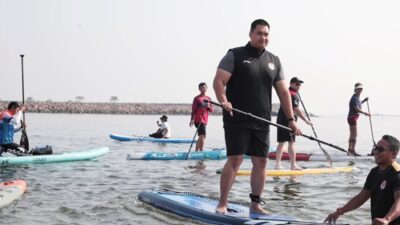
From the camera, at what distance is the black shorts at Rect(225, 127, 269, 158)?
666 centimetres

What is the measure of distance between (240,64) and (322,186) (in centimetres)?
465

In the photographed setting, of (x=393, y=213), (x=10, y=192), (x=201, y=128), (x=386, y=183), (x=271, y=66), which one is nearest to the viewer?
(x=393, y=213)

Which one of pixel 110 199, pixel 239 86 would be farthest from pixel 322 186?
pixel 239 86

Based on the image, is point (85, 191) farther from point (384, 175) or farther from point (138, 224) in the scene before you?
point (384, 175)

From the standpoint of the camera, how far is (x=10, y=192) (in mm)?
8359

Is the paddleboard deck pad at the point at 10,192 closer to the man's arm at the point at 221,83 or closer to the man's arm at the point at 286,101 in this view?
the man's arm at the point at 221,83

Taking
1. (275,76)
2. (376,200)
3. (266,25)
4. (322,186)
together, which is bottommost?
(322,186)

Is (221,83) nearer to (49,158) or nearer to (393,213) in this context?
(393,213)

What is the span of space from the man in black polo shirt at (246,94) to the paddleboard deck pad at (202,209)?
0.68 feet

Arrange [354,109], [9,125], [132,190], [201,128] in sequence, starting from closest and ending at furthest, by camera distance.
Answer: [132,190], [9,125], [201,128], [354,109]

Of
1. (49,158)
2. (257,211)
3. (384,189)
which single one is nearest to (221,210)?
(257,211)

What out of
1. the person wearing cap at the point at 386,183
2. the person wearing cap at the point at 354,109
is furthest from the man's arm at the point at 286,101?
the person wearing cap at the point at 354,109

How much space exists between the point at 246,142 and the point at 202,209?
0.94m

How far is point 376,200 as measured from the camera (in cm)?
525
